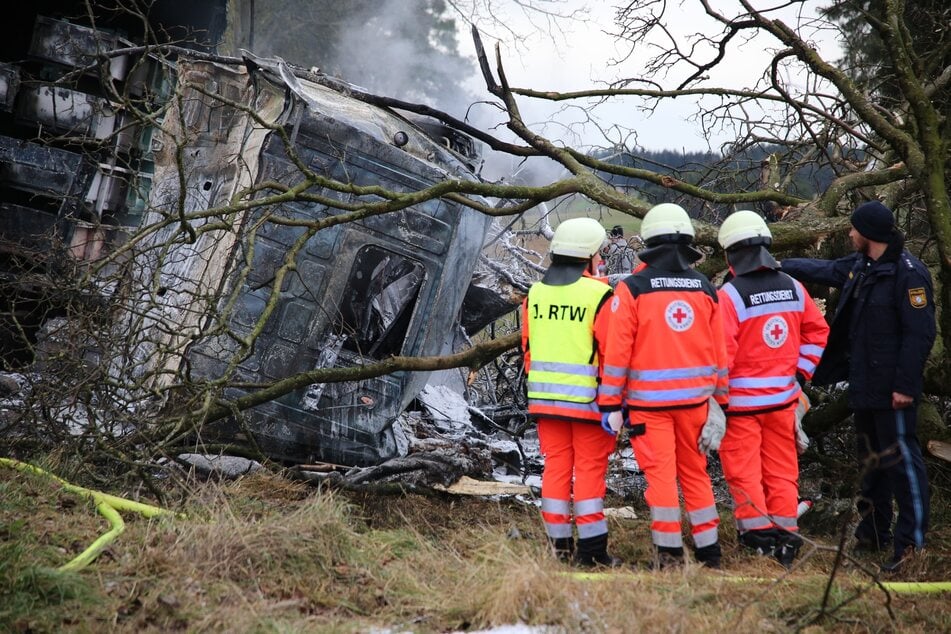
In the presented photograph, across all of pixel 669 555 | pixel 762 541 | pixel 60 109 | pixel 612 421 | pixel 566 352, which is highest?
pixel 60 109

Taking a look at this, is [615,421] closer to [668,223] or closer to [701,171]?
[668,223]

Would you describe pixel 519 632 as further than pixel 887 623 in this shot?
No

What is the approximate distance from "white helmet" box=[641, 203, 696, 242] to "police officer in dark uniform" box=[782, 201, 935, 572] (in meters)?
1.00

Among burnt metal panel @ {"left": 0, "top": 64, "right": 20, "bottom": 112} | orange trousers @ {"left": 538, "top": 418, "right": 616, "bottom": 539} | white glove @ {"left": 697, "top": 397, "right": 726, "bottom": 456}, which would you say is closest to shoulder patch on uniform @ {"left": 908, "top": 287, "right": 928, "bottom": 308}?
white glove @ {"left": 697, "top": 397, "right": 726, "bottom": 456}

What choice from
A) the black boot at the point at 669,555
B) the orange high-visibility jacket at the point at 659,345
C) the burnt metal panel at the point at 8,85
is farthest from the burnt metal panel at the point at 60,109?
the black boot at the point at 669,555

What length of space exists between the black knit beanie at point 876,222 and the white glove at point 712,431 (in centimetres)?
129

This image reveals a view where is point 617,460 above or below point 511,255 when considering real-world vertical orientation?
below

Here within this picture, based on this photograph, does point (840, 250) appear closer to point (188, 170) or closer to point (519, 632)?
point (519, 632)

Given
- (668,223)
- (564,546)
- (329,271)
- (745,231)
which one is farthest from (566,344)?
(329,271)

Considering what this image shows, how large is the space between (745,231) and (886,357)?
3.16 feet

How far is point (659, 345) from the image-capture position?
4227mm

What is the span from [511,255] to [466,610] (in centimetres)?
777

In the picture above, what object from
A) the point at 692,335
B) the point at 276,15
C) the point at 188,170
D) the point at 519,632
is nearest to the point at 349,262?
the point at 188,170

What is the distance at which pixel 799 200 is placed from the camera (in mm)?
6418
